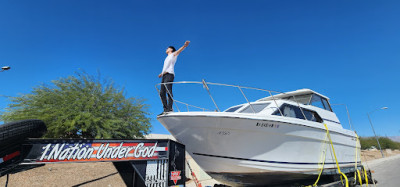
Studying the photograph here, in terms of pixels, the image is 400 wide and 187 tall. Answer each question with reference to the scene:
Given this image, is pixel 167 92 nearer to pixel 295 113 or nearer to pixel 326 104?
pixel 295 113

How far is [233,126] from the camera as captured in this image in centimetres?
438

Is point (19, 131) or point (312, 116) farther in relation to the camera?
point (312, 116)

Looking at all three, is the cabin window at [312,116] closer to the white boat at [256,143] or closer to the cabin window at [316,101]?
the white boat at [256,143]

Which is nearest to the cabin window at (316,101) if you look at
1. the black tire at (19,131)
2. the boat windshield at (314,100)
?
the boat windshield at (314,100)

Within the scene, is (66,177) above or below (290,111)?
below

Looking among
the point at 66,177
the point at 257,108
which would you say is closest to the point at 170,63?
the point at 257,108

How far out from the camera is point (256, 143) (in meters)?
4.51

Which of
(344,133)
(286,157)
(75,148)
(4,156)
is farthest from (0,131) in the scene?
(344,133)

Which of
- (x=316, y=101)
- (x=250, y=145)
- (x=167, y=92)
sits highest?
(x=316, y=101)

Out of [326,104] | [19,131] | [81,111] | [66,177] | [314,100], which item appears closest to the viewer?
[19,131]

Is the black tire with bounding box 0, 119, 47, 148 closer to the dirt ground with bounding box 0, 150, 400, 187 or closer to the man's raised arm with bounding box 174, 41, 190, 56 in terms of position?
the man's raised arm with bounding box 174, 41, 190, 56

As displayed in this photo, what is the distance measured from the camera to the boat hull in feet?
14.5

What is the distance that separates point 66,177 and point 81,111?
13.0ft

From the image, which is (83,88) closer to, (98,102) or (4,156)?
(98,102)
